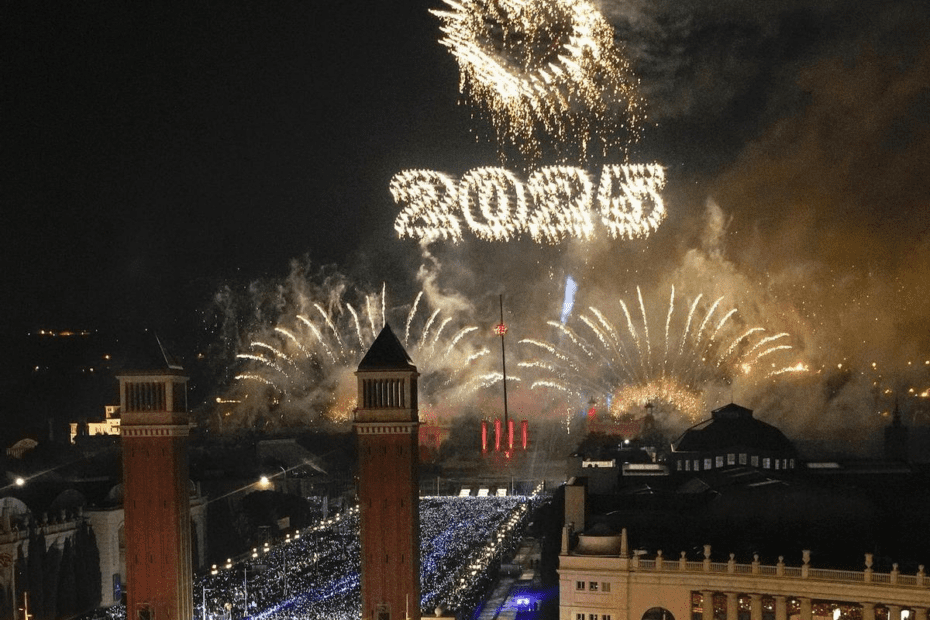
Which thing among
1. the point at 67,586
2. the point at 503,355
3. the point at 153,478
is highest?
the point at 503,355

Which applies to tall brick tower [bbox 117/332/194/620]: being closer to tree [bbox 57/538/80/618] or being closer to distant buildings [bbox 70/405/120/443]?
tree [bbox 57/538/80/618]

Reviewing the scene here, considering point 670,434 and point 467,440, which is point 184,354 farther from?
point 670,434

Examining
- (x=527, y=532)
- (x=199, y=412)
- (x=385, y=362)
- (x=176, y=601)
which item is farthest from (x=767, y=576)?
(x=199, y=412)

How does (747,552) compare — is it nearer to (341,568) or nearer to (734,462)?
(734,462)

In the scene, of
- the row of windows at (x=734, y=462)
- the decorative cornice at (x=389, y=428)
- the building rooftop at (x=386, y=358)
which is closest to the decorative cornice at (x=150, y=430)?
the decorative cornice at (x=389, y=428)

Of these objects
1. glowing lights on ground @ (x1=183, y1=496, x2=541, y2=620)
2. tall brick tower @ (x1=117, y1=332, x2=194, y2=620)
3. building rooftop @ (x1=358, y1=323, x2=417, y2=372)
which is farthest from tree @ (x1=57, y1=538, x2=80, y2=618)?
building rooftop @ (x1=358, y1=323, x2=417, y2=372)

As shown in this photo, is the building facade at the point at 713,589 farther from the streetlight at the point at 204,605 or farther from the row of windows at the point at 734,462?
the row of windows at the point at 734,462

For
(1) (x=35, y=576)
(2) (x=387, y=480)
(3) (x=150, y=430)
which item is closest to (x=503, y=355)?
(1) (x=35, y=576)
